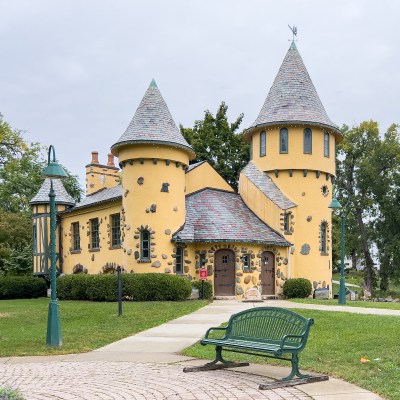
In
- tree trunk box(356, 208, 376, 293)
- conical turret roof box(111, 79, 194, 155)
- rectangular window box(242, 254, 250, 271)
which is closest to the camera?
conical turret roof box(111, 79, 194, 155)

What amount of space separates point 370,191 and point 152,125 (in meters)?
26.6

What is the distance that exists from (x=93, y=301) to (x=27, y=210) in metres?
26.3

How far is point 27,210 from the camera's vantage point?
4969 centimetres

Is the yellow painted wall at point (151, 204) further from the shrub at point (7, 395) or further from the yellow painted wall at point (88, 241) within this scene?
the shrub at point (7, 395)

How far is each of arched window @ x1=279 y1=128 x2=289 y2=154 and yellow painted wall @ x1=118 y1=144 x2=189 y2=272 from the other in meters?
6.44

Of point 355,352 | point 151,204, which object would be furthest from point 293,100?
point 355,352

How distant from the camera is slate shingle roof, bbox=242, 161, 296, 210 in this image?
98.6 feet

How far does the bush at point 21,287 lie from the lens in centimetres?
3195

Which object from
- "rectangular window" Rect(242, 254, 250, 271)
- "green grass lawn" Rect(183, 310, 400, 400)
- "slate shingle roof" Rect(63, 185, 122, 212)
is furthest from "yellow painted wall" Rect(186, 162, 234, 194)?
"green grass lawn" Rect(183, 310, 400, 400)

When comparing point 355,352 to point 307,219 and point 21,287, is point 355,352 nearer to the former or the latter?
point 307,219

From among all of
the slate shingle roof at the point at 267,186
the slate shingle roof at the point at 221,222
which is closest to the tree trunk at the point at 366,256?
the slate shingle roof at the point at 267,186

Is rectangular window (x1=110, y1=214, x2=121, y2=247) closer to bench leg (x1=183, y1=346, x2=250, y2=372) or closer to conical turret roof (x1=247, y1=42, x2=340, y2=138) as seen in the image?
conical turret roof (x1=247, y1=42, x2=340, y2=138)

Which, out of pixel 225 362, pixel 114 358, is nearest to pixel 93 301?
pixel 114 358

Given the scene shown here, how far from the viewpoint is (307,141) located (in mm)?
30797
